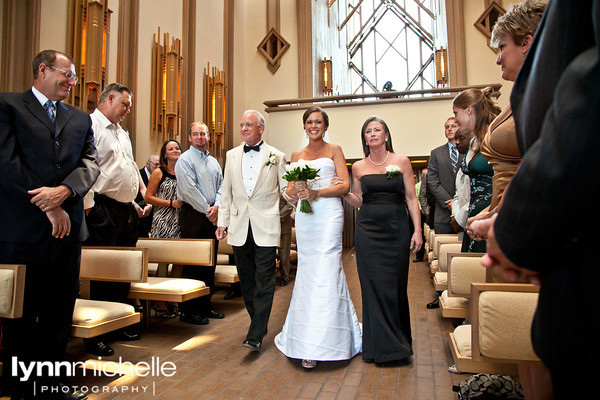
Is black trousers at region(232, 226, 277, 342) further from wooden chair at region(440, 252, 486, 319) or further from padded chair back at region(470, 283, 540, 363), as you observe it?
padded chair back at region(470, 283, 540, 363)

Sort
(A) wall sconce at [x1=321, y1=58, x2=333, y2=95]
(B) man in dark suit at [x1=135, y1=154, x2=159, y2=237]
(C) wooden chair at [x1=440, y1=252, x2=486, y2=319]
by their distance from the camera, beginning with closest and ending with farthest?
1. (C) wooden chair at [x1=440, y1=252, x2=486, y2=319]
2. (B) man in dark suit at [x1=135, y1=154, x2=159, y2=237]
3. (A) wall sconce at [x1=321, y1=58, x2=333, y2=95]

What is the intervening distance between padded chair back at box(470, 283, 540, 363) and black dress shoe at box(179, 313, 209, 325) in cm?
293

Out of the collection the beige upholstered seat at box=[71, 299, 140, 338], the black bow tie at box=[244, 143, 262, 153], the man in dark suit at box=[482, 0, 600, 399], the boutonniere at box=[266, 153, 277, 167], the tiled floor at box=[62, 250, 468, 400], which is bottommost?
the tiled floor at box=[62, 250, 468, 400]

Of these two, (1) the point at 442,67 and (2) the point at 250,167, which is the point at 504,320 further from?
(1) the point at 442,67

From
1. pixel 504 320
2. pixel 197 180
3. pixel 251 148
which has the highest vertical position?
pixel 251 148

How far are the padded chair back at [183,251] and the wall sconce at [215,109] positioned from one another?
208 inches

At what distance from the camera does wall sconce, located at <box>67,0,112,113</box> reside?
5.25 metres

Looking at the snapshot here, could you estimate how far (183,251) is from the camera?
12.3 ft

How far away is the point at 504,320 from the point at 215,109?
8.50 metres

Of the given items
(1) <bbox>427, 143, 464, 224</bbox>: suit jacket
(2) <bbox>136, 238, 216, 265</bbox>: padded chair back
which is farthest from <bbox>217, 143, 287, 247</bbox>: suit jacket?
(1) <bbox>427, 143, 464, 224</bbox>: suit jacket

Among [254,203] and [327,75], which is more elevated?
[327,75]

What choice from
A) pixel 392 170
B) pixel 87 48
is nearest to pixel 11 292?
pixel 392 170

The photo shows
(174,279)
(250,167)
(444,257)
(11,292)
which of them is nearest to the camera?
(11,292)

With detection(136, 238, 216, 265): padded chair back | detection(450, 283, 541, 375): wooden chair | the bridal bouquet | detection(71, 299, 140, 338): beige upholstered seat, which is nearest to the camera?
detection(450, 283, 541, 375): wooden chair
